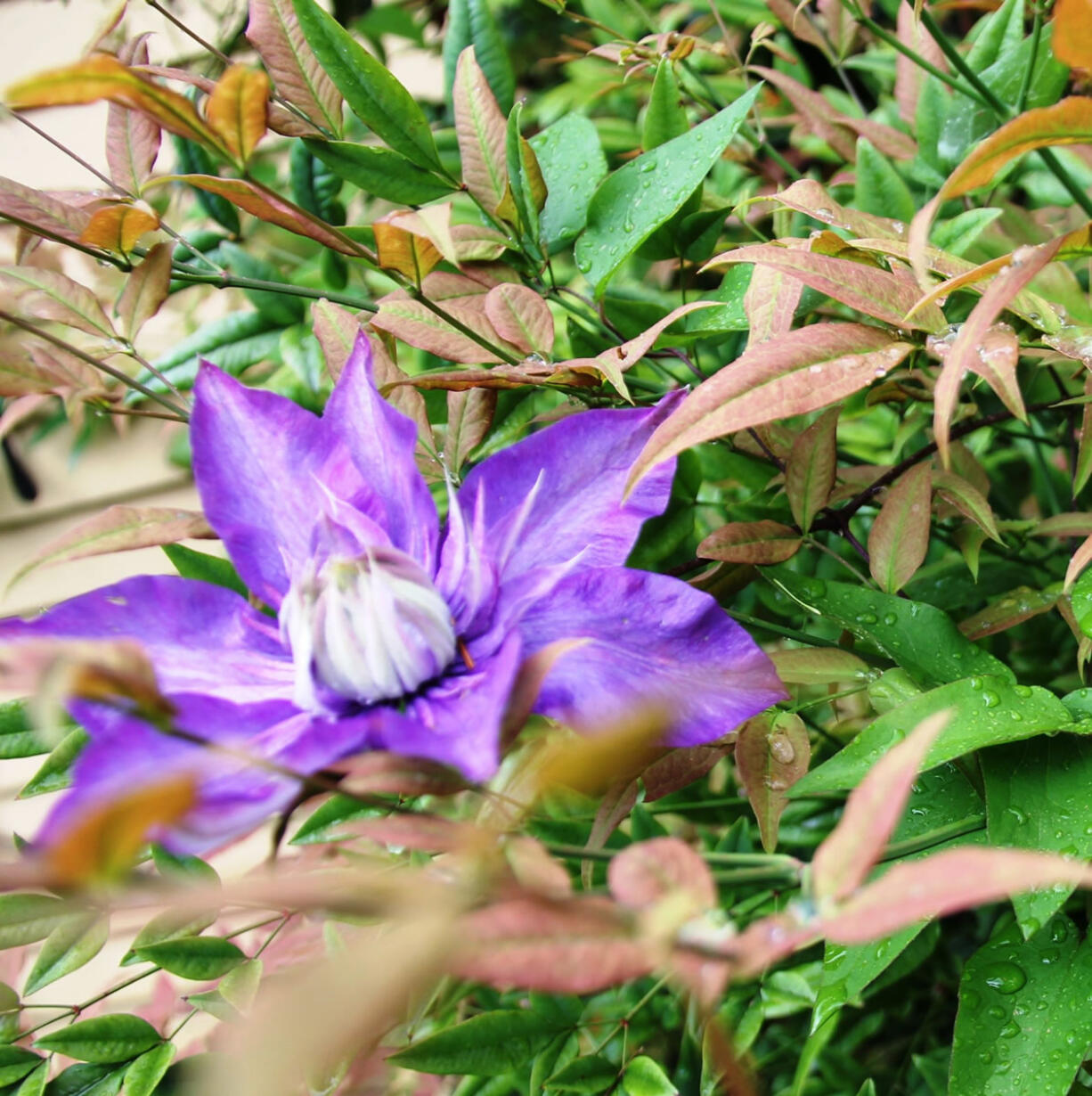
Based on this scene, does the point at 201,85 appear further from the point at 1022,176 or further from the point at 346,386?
the point at 1022,176

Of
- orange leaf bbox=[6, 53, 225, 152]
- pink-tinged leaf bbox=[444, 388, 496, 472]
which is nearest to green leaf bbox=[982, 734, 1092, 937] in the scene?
pink-tinged leaf bbox=[444, 388, 496, 472]

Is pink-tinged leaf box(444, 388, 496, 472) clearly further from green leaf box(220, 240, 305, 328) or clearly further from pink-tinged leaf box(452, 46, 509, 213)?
green leaf box(220, 240, 305, 328)

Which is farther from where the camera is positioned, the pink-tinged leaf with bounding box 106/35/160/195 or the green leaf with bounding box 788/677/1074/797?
the pink-tinged leaf with bounding box 106/35/160/195

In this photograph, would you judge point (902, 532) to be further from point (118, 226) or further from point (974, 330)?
point (118, 226)

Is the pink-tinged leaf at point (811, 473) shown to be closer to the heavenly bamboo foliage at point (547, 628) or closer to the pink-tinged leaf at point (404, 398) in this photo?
the heavenly bamboo foliage at point (547, 628)

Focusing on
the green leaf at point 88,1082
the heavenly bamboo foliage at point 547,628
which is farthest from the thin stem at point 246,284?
the green leaf at point 88,1082

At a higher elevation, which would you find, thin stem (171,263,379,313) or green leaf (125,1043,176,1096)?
thin stem (171,263,379,313)

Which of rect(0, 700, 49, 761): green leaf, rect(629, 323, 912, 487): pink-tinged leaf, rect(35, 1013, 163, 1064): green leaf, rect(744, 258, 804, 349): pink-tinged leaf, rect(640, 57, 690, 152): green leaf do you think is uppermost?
rect(640, 57, 690, 152): green leaf
